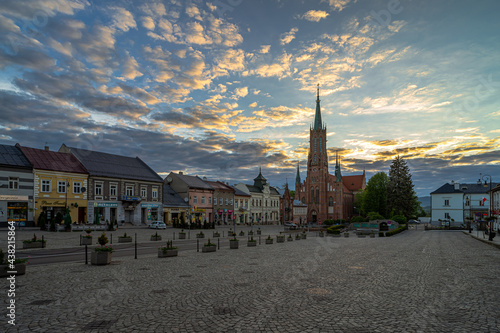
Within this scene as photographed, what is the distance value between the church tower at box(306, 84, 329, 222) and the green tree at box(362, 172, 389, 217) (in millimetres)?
25642

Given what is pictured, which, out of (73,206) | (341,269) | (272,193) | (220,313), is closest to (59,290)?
(220,313)

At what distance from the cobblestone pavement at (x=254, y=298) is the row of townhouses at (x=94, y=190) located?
29686 mm

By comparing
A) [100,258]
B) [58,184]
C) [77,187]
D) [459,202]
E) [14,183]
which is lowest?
[459,202]

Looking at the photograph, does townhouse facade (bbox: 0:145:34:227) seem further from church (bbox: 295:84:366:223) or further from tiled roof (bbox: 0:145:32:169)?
church (bbox: 295:84:366:223)

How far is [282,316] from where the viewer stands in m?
9.02

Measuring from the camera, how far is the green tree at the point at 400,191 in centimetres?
8631

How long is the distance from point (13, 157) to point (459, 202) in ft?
330

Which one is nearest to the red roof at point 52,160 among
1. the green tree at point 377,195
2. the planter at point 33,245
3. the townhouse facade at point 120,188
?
the townhouse facade at point 120,188

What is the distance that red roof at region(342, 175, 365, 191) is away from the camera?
529 ft

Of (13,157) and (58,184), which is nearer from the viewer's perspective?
(13,157)

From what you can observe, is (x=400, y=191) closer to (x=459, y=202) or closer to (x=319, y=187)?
(x=459, y=202)

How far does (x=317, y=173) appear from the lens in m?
135

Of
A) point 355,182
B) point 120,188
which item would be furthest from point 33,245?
point 355,182

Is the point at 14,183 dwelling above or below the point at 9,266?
above
